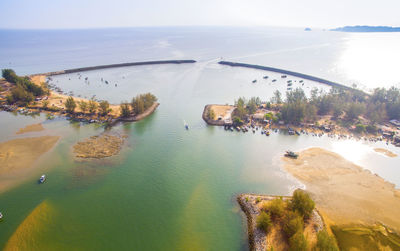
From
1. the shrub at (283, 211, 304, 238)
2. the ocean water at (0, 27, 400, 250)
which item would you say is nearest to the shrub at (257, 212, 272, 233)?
the shrub at (283, 211, 304, 238)

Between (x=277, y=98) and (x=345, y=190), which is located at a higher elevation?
(x=277, y=98)

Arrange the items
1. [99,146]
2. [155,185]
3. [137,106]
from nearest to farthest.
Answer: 1. [155,185]
2. [99,146]
3. [137,106]

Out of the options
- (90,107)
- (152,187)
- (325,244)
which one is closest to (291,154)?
(325,244)

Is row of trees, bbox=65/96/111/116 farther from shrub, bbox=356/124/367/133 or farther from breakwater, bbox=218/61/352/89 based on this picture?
breakwater, bbox=218/61/352/89

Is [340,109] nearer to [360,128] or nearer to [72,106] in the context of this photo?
[360,128]

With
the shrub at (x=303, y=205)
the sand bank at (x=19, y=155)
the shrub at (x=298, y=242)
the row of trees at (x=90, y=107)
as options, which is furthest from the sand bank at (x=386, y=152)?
the sand bank at (x=19, y=155)

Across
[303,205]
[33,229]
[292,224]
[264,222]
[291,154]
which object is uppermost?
[303,205]
